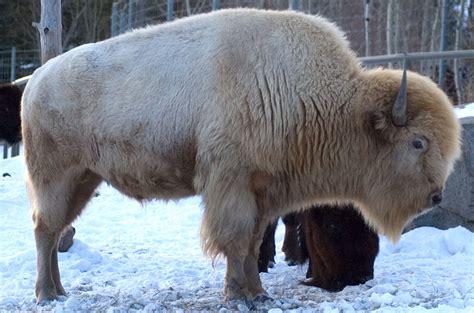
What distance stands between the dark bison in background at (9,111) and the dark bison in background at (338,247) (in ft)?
18.1

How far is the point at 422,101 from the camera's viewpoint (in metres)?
5.74

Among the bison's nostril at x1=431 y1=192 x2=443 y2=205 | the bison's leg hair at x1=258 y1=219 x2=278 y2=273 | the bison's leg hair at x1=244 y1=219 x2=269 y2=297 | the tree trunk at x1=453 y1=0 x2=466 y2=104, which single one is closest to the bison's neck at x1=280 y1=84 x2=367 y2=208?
the bison's leg hair at x1=244 y1=219 x2=269 y2=297

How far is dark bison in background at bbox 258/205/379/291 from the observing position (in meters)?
6.36

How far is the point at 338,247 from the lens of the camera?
6.39 meters

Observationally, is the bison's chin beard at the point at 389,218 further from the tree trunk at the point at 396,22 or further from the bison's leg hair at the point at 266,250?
the tree trunk at the point at 396,22

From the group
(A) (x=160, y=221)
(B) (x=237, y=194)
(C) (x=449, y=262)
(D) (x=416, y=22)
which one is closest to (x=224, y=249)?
(B) (x=237, y=194)

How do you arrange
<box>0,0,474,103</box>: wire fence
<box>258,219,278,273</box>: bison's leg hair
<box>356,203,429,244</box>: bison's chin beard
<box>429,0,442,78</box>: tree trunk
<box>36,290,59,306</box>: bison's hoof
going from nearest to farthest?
<box>356,203,429,244</box>: bison's chin beard < <box>36,290,59,306</box>: bison's hoof < <box>258,219,278,273</box>: bison's leg hair < <box>0,0,474,103</box>: wire fence < <box>429,0,442,78</box>: tree trunk

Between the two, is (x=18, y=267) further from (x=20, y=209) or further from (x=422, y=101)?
(x=422, y=101)

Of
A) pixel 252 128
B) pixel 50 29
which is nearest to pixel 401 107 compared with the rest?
pixel 252 128

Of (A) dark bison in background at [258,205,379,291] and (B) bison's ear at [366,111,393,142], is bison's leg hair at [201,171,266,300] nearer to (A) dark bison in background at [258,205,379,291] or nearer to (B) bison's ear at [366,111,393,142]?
(A) dark bison in background at [258,205,379,291]

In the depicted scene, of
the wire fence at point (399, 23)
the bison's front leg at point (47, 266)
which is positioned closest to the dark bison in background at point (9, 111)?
the wire fence at point (399, 23)

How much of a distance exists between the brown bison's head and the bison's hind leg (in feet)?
7.72

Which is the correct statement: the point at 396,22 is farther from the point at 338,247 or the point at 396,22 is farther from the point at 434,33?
the point at 338,247

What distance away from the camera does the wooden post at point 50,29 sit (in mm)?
8766
